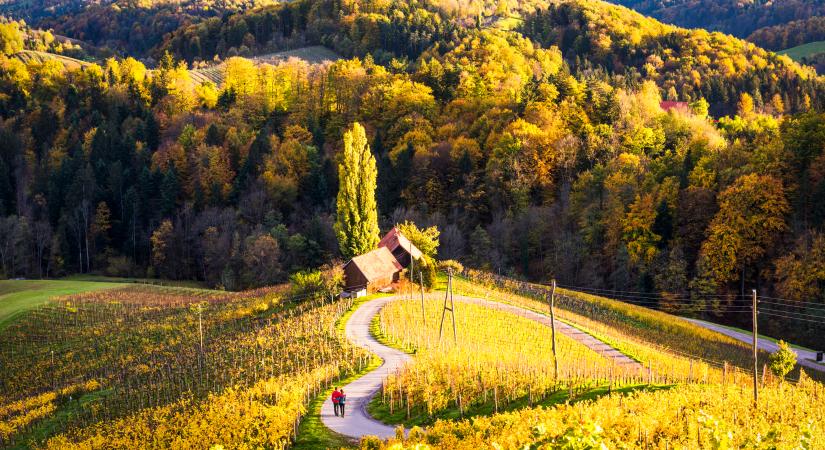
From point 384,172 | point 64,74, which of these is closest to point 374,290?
point 384,172

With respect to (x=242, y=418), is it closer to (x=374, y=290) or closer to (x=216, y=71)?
(x=374, y=290)

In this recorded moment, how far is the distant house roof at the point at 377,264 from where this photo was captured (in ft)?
160

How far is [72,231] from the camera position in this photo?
90.4 m

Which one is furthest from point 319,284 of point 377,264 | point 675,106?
point 675,106

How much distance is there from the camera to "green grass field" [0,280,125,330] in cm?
5359

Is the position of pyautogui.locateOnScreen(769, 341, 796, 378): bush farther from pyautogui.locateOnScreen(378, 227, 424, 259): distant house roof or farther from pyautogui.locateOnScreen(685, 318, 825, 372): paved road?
pyautogui.locateOnScreen(378, 227, 424, 259): distant house roof

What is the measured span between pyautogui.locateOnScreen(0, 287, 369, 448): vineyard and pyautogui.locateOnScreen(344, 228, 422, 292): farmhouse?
3.22 meters

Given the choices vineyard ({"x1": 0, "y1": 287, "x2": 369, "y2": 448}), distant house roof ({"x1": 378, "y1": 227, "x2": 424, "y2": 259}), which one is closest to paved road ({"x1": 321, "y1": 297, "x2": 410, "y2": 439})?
vineyard ({"x1": 0, "y1": 287, "x2": 369, "y2": 448})

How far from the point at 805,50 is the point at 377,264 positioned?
13146cm

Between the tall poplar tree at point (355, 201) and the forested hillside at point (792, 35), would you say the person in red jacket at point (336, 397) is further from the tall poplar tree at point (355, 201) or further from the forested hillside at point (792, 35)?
the forested hillside at point (792, 35)

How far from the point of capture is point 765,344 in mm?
45094

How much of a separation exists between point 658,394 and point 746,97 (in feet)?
296

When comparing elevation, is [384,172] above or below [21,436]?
above

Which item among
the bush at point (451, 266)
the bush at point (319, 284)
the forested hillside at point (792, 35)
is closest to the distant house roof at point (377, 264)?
the bush at point (319, 284)
